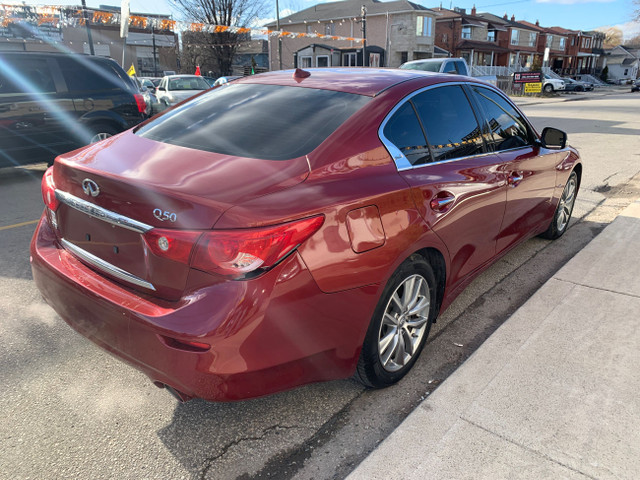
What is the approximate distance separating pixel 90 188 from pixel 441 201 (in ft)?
5.88

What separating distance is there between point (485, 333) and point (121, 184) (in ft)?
8.15

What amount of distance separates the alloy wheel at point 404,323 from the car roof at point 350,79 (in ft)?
3.56

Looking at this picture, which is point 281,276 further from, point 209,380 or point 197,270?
point 209,380

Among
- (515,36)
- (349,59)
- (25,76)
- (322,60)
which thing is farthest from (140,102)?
(515,36)

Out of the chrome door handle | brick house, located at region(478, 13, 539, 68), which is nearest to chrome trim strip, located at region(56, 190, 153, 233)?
the chrome door handle

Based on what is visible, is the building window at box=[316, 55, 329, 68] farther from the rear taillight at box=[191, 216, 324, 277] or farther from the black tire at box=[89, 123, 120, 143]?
the rear taillight at box=[191, 216, 324, 277]

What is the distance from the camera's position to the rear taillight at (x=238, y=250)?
1875 millimetres

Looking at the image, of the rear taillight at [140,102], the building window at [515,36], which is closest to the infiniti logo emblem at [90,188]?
the rear taillight at [140,102]

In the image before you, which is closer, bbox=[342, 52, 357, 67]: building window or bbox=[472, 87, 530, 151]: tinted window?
bbox=[472, 87, 530, 151]: tinted window

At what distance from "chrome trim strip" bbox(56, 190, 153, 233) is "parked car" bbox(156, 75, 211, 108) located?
14872 mm

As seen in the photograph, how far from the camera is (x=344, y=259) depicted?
212 cm

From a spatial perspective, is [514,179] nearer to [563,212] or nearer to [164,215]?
[563,212]

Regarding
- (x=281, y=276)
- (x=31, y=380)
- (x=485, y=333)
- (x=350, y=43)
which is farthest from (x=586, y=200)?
(x=350, y=43)

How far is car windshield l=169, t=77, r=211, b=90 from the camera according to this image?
1723 centimetres
